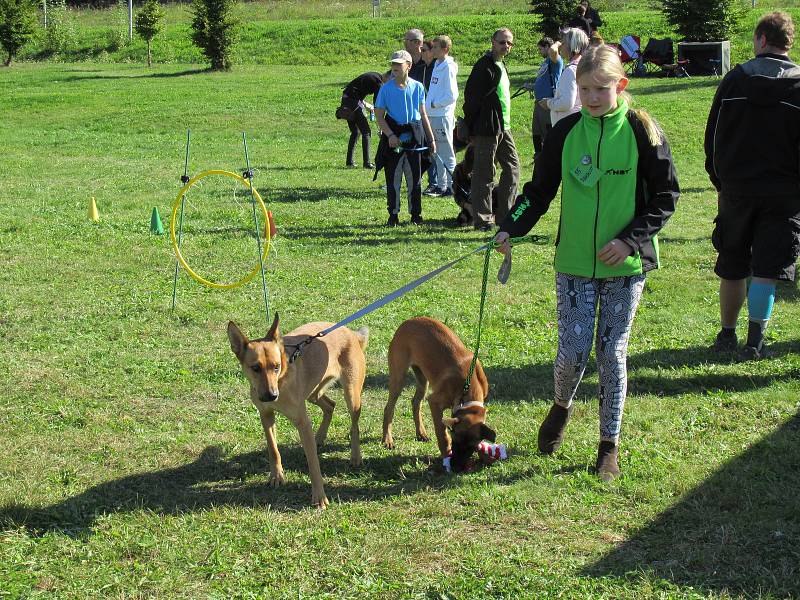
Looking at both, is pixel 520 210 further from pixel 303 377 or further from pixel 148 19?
pixel 148 19

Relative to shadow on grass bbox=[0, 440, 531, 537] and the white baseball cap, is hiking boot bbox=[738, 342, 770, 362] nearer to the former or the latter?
shadow on grass bbox=[0, 440, 531, 537]

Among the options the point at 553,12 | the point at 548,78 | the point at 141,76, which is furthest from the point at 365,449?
the point at 141,76

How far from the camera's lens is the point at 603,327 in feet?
15.6

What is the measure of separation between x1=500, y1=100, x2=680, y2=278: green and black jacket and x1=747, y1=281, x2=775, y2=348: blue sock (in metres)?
2.31

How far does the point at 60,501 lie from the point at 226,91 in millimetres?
26947

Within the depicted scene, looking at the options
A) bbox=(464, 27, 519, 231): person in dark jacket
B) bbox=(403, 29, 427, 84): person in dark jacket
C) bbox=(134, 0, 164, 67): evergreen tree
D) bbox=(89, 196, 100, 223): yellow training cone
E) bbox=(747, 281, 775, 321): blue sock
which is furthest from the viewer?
bbox=(134, 0, 164, 67): evergreen tree

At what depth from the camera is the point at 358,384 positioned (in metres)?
5.43

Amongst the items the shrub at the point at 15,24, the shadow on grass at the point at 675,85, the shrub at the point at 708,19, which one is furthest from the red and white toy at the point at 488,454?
the shrub at the point at 15,24

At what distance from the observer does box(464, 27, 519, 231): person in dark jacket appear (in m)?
10.6

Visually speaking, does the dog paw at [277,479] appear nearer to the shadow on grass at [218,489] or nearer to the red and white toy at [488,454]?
the shadow on grass at [218,489]

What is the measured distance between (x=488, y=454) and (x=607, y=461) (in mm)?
676

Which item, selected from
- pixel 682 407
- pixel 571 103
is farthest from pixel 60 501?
pixel 571 103

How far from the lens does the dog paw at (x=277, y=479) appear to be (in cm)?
508

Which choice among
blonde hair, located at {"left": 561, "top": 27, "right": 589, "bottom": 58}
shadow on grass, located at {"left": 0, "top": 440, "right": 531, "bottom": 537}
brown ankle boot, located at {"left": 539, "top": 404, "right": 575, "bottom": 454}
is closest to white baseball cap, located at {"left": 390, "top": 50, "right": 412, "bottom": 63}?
blonde hair, located at {"left": 561, "top": 27, "right": 589, "bottom": 58}
